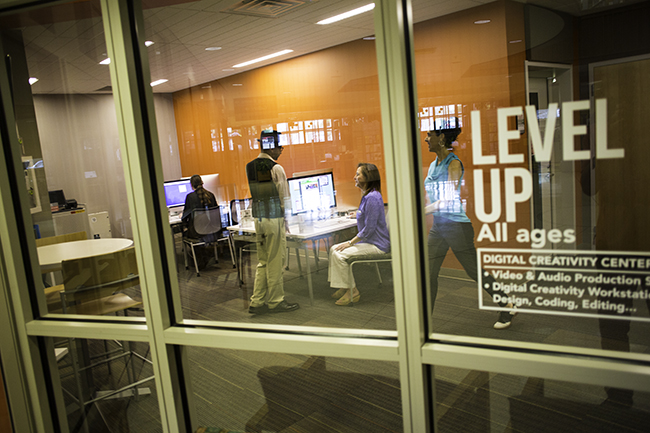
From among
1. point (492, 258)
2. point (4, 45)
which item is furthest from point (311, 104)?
point (492, 258)

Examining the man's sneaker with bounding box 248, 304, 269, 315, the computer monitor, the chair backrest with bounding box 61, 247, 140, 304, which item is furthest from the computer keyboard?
the computer monitor

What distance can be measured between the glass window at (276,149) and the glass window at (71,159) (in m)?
0.38

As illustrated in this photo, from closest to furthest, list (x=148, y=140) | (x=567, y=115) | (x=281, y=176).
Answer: (x=567, y=115), (x=148, y=140), (x=281, y=176)

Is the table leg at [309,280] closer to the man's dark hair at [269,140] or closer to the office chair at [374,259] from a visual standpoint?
the office chair at [374,259]

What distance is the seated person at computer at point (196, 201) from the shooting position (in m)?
2.32

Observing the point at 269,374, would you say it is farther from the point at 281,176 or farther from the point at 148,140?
the point at 148,140

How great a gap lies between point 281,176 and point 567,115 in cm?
166

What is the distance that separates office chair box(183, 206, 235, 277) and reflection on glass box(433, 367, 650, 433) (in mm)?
1309

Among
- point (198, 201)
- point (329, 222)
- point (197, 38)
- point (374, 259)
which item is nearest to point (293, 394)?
point (374, 259)

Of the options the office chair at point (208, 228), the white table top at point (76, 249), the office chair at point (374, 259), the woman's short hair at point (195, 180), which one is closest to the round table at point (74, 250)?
the white table top at point (76, 249)

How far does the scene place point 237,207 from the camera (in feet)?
8.34

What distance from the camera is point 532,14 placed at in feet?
6.45

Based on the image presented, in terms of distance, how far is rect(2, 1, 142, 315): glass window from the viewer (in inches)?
67.7

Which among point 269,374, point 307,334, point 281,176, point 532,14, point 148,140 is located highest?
point 532,14
